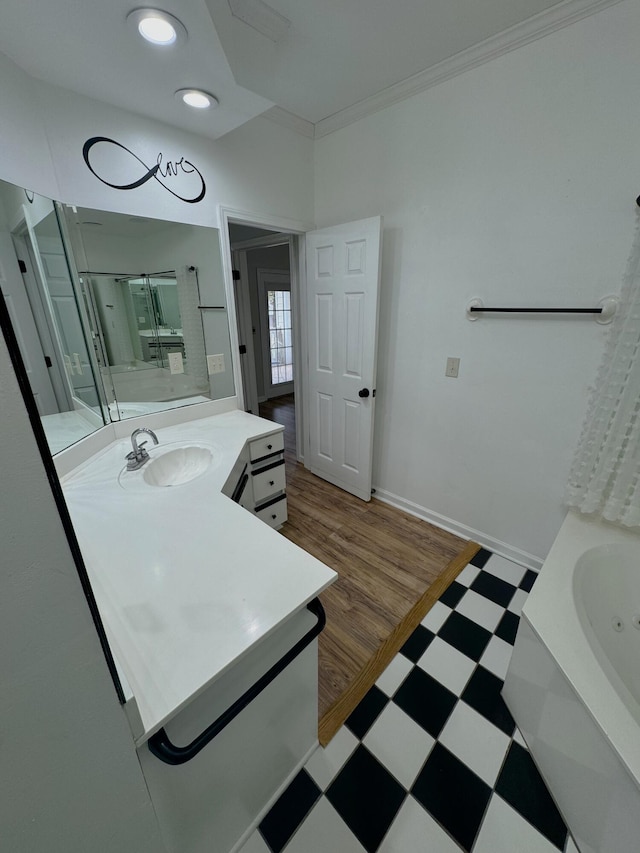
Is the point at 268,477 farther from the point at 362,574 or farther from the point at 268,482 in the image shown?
the point at 362,574

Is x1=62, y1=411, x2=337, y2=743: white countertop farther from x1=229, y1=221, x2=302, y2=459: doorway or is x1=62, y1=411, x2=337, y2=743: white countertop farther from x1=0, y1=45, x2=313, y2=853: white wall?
x1=229, y1=221, x2=302, y2=459: doorway

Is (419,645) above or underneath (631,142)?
underneath

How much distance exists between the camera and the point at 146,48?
43.8 inches

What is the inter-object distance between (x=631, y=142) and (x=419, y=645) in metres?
2.26

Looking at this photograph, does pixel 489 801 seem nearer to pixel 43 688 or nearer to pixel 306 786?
pixel 306 786

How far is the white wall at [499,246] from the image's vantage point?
1.36 meters

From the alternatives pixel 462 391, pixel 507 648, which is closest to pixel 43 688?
pixel 507 648

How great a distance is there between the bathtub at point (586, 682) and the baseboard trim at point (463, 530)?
1.67 feet

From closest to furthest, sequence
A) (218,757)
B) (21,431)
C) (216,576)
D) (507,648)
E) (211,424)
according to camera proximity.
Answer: (21,431) < (218,757) < (216,576) < (507,648) < (211,424)

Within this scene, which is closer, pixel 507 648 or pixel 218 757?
pixel 218 757

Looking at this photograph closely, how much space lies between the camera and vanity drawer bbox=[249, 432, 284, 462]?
1.79 meters

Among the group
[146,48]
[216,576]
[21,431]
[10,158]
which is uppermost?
[146,48]

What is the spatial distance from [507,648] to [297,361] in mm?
2333

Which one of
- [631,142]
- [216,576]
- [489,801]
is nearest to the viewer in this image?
[216,576]
